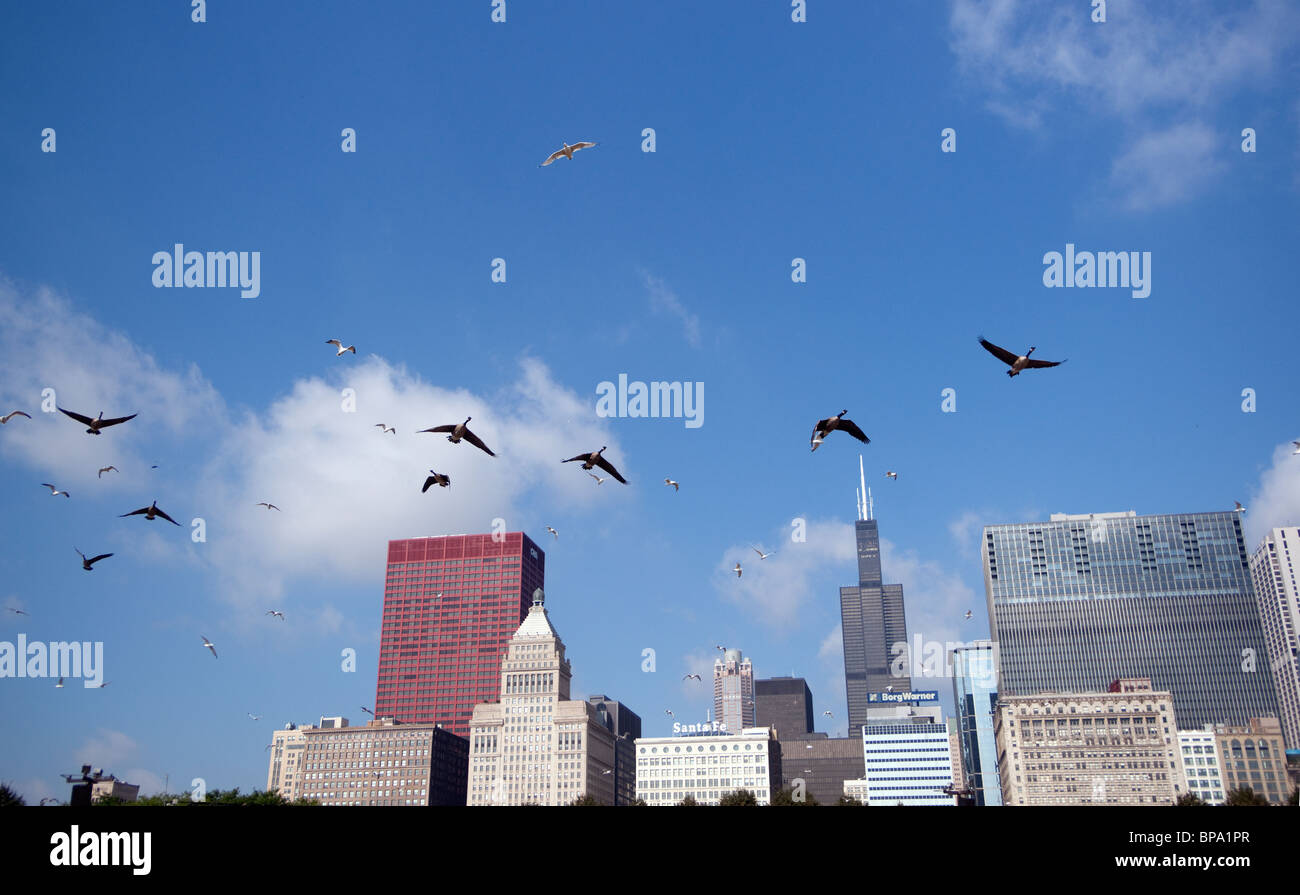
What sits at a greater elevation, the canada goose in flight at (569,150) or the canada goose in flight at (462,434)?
the canada goose in flight at (569,150)

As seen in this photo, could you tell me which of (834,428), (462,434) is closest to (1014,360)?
(834,428)

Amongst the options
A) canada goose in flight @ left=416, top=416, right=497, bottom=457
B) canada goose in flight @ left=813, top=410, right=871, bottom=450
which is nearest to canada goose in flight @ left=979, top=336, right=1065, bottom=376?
canada goose in flight @ left=813, top=410, right=871, bottom=450

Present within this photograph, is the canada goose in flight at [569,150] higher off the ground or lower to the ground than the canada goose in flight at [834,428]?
higher

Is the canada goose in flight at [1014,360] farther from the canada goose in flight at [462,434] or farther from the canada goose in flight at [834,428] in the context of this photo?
the canada goose in flight at [462,434]

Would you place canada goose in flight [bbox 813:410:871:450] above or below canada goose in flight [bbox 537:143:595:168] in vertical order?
below

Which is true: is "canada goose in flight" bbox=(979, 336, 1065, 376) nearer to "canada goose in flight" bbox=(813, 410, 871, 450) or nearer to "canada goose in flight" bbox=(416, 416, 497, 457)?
"canada goose in flight" bbox=(813, 410, 871, 450)

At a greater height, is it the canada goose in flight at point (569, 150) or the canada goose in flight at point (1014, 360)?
the canada goose in flight at point (569, 150)

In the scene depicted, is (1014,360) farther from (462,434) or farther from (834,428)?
(462,434)

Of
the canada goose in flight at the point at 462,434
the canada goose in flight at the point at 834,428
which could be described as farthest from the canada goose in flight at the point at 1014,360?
the canada goose in flight at the point at 462,434
